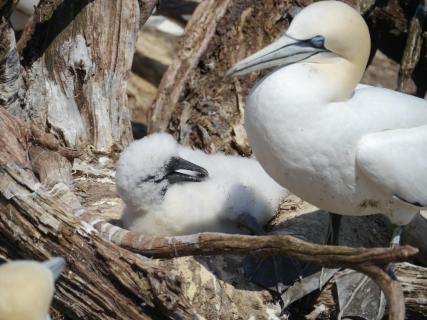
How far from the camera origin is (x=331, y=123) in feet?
15.4

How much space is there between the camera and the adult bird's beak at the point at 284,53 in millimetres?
4789

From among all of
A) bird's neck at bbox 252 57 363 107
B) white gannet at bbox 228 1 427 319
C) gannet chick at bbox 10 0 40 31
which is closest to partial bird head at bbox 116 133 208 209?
white gannet at bbox 228 1 427 319

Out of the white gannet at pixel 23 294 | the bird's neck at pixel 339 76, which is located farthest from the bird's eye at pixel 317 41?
the white gannet at pixel 23 294

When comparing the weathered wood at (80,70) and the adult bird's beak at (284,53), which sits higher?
the adult bird's beak at (284,53)

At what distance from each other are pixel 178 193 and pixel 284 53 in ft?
3.75

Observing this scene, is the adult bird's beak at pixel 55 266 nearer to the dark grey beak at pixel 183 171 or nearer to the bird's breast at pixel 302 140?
the bird's breast at pixel 302 140

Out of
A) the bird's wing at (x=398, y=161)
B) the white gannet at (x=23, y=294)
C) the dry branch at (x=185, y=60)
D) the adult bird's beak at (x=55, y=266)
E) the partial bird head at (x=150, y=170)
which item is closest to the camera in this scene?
the white gannet at (x=23, y=294)

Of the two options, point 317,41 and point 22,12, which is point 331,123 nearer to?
point 317,41

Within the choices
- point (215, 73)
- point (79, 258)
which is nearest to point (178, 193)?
point (79, 258)

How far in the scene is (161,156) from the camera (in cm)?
541

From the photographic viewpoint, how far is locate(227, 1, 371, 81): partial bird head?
473 cm

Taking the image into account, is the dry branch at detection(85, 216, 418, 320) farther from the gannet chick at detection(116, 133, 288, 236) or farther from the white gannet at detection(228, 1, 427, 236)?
the white gannet at detection(228, 1, 427, 236)

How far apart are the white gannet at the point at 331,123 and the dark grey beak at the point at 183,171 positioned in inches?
28.2

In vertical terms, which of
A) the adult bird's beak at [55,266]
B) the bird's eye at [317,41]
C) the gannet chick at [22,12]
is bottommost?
the gannet chick at [22,12]
